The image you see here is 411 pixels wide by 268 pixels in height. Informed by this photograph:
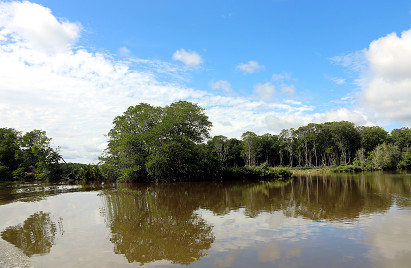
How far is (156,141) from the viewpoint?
3325 centimetres

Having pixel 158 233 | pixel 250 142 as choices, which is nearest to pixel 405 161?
pixel 250 142

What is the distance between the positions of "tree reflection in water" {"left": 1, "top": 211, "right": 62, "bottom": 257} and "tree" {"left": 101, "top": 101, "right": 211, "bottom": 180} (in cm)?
1977

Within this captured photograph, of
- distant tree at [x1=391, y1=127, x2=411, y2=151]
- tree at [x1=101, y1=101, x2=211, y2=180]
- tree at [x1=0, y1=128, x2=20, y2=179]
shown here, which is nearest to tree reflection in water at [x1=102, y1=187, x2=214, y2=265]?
tree at [x1=101, y1=101, x2=211, y2=180]

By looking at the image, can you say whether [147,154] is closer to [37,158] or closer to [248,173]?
[248,173]

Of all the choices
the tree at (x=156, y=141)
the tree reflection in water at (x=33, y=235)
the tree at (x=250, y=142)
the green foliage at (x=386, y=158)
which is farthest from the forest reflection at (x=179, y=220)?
the tree at (x=250, y=142)

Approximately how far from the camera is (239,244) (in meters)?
8.20

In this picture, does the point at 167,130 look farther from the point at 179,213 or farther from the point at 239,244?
the point at 239,244

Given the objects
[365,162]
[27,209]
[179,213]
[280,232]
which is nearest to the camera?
[280,232]

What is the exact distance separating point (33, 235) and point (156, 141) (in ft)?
78.3

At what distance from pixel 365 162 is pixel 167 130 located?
5361 centimetres

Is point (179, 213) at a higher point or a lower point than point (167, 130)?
lower

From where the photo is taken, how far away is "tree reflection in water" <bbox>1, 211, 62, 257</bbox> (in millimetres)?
8211

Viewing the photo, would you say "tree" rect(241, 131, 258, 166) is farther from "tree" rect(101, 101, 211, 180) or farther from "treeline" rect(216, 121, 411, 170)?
"tree" rect(101, 101, 211, 180)

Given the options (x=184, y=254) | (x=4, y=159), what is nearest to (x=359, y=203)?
(x=184, y=254)
